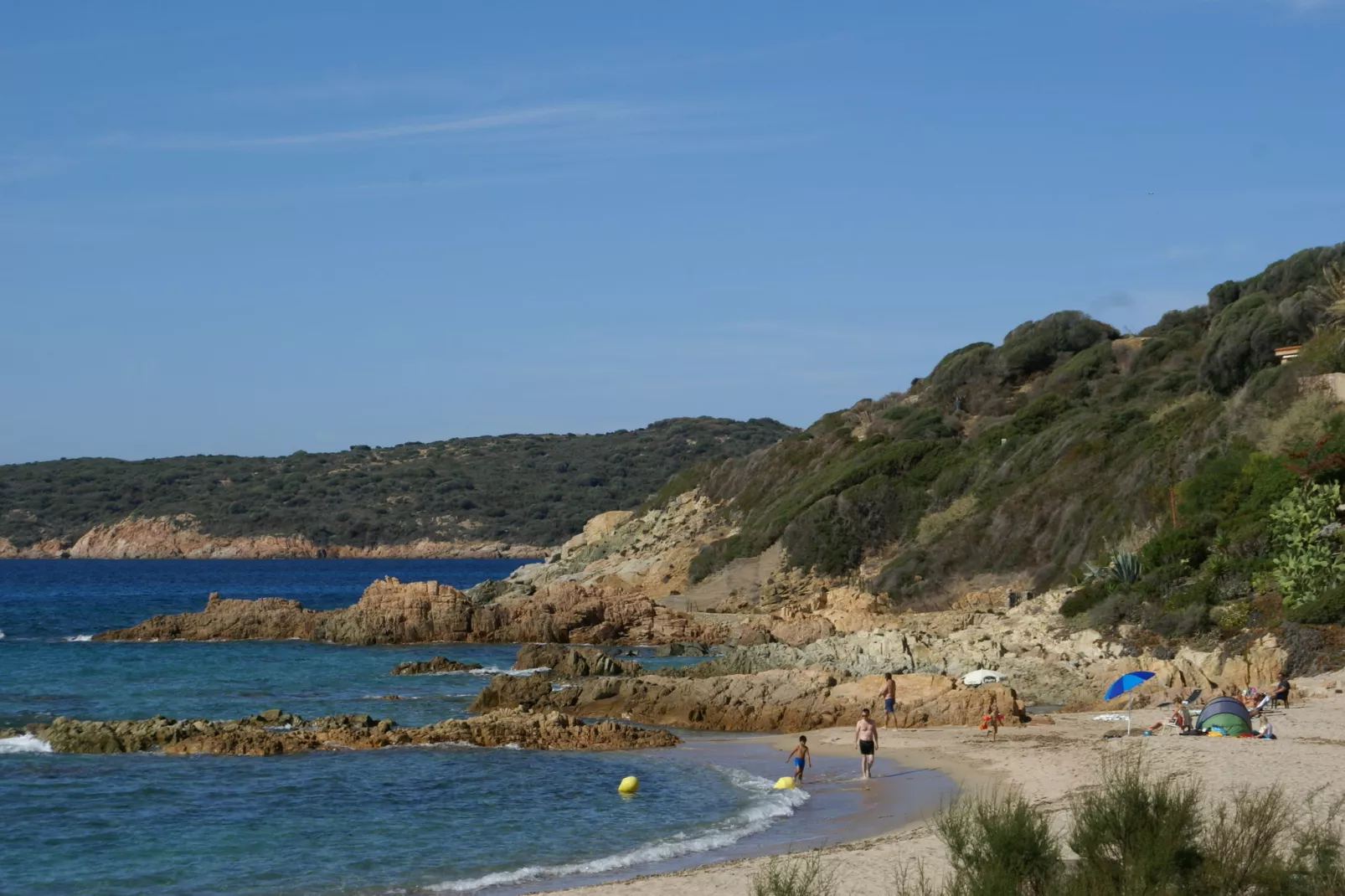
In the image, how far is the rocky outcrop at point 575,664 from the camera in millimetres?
34719

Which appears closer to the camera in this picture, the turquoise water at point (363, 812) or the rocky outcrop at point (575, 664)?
the turquoise water at point (363, 812)

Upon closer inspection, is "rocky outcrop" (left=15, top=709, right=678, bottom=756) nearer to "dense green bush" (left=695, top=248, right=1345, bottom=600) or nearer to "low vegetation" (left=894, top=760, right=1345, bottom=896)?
"dense green bush" (left=695, top=248, right=1345, bottom=600)

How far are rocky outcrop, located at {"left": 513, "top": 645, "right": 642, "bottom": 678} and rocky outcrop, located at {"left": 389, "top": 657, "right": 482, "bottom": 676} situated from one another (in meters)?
3.23

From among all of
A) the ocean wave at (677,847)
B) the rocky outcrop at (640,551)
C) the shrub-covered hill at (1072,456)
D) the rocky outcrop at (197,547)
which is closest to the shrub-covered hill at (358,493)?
the rocky outcrop at (197,547)

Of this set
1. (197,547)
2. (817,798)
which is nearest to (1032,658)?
(817,798)

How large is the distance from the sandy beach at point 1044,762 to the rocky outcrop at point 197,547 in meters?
128

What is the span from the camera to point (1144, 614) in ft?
101

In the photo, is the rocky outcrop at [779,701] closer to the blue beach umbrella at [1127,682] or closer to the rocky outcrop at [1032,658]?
the blue beach umbrella at [1127,682]

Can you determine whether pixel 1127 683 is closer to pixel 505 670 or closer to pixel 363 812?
pixel 363 812

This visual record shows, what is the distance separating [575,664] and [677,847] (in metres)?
18.1

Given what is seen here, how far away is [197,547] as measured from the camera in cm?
15412

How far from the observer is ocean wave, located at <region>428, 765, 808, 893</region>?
51.4 feet

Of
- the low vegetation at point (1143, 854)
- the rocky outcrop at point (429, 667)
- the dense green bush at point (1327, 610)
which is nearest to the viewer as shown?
the low vegetation at point (1143, 854)

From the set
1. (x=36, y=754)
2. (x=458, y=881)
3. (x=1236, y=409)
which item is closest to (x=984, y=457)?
(x=1236, y=409)
